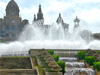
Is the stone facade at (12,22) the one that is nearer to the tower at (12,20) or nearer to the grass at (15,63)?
the tower at (12,20)

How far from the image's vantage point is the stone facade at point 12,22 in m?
87.9

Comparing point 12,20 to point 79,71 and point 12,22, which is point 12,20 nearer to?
point 12,22

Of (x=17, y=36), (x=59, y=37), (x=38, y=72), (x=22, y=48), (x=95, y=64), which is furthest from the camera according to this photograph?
(x=17, y=36)

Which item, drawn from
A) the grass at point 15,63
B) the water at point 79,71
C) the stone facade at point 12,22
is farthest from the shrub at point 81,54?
the stone facade at point 12,22

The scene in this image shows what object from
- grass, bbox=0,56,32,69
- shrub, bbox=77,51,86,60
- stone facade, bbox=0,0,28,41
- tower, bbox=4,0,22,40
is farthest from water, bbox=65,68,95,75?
tower, bbox=4,0,22,40

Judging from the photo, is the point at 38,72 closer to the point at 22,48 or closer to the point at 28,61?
the point at 28,61

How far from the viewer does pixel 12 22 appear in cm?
9119

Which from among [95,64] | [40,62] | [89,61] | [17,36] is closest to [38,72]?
[40,62]

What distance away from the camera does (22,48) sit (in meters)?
31.5

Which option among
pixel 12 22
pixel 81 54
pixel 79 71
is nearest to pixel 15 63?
pixel 79 71

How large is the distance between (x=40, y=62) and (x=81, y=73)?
3928 mm

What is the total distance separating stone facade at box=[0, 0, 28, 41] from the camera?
8788cm

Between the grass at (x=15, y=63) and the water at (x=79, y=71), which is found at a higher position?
the grass at (x=15, y=63)

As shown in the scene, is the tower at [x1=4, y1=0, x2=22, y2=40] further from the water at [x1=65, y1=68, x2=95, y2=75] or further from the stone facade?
the water at [x1=65, y1=68, x2=95, y2=75]
